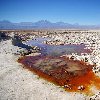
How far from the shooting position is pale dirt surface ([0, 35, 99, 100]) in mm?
21062

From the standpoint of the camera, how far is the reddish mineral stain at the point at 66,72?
2444 centimetres

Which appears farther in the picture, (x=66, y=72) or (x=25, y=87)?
(x=66, y=72)

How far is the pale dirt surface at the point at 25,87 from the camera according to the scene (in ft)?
69.1

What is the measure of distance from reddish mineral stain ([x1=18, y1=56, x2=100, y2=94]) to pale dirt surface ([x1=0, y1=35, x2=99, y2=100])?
139 cm

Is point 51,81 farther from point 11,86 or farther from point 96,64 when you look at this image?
point 96,64

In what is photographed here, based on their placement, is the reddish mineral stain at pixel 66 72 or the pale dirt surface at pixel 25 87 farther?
the reddish mineral stain at pixel 66 72

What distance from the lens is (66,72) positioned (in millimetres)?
29500

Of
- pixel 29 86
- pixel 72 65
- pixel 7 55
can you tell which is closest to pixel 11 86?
pixel 29 86

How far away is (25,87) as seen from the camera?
2348cm

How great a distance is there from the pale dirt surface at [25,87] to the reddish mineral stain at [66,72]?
4.57ft

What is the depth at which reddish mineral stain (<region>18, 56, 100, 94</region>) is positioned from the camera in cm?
2444

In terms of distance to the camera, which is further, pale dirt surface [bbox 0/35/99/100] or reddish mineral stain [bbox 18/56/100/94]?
reddish mineral stain [bbox 18/56/100/94]

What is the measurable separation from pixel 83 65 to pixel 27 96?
13.4 m

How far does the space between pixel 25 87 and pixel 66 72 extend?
778 cm
